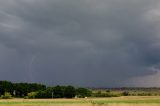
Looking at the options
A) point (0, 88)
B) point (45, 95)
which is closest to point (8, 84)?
point (0, 88)

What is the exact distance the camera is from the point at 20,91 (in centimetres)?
12681

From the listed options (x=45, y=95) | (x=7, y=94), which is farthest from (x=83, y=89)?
(x=7, y=94)

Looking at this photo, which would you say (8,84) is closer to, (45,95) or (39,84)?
(39,84)

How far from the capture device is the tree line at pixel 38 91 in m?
116

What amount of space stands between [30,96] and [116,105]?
5033cm

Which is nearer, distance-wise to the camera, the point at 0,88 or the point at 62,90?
the point at 62,90

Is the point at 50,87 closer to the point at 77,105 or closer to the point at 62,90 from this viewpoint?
the point at 62,90

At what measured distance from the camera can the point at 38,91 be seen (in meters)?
119

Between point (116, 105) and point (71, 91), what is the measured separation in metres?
50.0

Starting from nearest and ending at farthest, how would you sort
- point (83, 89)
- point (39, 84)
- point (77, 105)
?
point (77, 105) < point (83, 89) < point (39, 84)

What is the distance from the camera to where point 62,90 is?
117062mm

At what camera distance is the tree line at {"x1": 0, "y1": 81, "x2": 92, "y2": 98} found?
116 m

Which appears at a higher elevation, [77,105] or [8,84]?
[8,84]

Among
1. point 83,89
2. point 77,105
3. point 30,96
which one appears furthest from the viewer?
point 83,89
